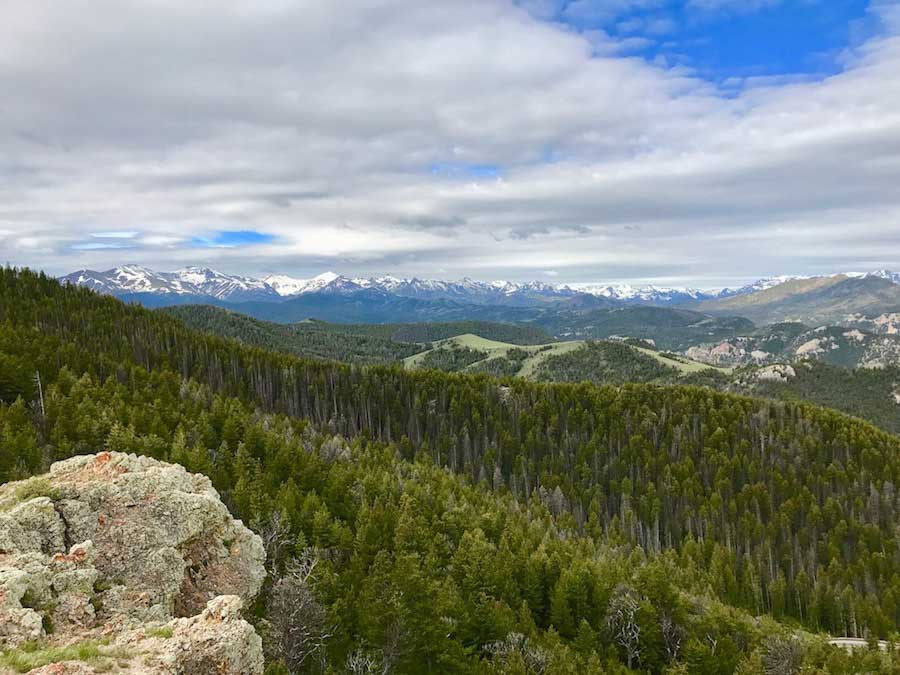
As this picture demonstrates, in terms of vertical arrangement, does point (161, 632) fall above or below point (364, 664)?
above

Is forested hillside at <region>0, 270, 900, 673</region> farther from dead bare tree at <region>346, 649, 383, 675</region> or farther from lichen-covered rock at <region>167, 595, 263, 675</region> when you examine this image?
lichen-covered rock at <region>167, 595, 263, 675</region>

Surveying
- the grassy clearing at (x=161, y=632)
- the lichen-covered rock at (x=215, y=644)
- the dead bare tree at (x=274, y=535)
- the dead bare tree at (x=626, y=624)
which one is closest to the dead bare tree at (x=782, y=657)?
the dead bare tree at (x=626, y=624)

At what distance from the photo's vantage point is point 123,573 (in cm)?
3869

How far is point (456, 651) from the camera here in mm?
56812

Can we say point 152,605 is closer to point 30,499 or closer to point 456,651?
point 30,499

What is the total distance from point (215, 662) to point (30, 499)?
25.5m

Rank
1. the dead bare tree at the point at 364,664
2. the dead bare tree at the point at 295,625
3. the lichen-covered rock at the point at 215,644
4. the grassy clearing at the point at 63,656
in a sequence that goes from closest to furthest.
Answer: the grassy clearing at the point at 63,656
the lichen-covered rock at the point at 215,644
the dead bare tree at the point at 295,625
the dead bare tree at the point at 364,664

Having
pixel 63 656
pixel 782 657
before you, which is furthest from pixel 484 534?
pixel 63 656

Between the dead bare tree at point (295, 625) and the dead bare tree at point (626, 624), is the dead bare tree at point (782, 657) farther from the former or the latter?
the dead bare tree at point (295, 625)

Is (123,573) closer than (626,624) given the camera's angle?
Yes

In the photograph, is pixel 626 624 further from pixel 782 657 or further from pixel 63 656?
pixel 63 656

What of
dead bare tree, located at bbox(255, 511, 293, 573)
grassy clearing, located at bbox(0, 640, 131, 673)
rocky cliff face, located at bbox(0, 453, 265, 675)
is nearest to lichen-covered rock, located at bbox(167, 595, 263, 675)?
rocky cliff face, located at bbox(0, 453, 265, 675)

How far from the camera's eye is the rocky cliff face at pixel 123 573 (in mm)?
24594

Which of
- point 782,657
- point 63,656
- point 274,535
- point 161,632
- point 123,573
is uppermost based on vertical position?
point 63,656
